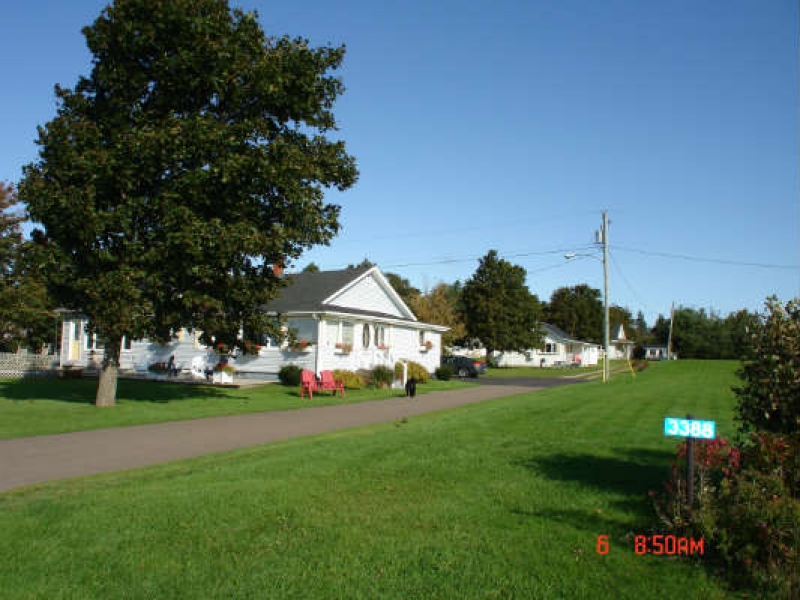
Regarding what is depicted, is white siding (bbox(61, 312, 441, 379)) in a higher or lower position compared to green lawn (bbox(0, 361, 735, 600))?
higher

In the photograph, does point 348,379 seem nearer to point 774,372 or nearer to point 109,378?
point 109,378

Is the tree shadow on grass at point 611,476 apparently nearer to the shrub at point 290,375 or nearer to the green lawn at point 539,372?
the shrub at point 290,375

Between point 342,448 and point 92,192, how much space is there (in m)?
9.32

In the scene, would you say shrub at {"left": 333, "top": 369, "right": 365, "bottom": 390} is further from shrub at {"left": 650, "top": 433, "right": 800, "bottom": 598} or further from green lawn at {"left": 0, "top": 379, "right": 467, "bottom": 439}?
shrub at {"left": 650, "top": 433, "right": 800, "bottom": 598}

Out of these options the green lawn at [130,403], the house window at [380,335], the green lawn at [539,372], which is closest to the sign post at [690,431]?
the green lawn at [130,403]

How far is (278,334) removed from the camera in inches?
715

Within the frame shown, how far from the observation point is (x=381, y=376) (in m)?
27.5

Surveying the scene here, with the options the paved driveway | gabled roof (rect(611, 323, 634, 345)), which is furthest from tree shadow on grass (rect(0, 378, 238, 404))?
gabled roof (rect(611, 323, 634, 345))

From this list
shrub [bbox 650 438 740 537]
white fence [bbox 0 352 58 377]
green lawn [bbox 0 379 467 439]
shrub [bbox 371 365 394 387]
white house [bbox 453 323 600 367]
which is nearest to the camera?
shrub [bbox 650 438 740 537]

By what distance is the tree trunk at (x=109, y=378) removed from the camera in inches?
675

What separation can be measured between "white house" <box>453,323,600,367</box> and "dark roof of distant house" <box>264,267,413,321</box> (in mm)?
35163

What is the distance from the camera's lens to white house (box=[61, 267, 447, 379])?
1089 inches

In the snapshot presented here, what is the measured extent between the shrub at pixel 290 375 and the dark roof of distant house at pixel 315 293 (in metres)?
2.58

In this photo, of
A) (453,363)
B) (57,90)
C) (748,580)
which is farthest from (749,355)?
(453,363)
